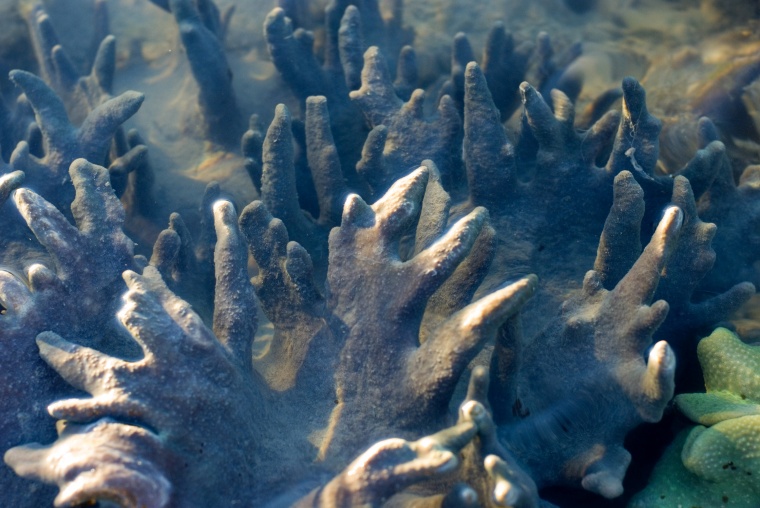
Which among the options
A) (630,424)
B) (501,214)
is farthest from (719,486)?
(501,214)

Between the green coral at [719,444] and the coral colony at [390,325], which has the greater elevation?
the coral colony at [390,325]

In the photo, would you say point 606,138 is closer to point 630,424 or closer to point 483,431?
point 630,424

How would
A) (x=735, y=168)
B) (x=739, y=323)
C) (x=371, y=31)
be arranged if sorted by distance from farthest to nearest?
(x=371, y=31) → (x=735, y=168) → (x=739, y=323)

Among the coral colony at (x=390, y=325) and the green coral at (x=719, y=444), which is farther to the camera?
the green coral at (x=719, y=444)

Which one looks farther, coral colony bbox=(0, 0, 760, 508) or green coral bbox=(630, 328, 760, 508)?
green coral bbox=(630, 328, 760, 508)

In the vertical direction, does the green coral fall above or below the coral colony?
below
